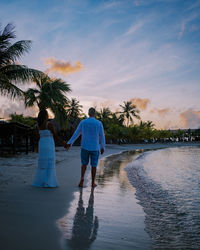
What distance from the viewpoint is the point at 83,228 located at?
2512 mm

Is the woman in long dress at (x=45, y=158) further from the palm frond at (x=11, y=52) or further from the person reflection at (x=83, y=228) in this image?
the palm frond at (x=11, y=52)

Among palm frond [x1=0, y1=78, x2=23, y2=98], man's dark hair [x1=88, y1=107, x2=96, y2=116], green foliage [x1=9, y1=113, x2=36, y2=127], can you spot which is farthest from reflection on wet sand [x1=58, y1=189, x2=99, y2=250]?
green foliage [x1=9, y1=113, x2=36, y2=127]

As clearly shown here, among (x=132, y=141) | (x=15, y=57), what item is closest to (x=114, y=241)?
(x=15, y=57)

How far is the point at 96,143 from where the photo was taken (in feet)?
15.9

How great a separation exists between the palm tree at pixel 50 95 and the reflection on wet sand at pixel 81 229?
18622 mm

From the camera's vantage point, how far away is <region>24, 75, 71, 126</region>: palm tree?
69.4ft

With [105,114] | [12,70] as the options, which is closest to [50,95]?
[12,70]

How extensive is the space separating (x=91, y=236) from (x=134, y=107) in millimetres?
58143

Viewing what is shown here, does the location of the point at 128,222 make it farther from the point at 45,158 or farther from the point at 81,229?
the point at 45,158

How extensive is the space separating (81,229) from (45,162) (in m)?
2.36

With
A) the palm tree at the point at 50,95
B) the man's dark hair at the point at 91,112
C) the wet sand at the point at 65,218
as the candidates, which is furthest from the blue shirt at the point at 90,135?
the palm tree at the point at 50,95

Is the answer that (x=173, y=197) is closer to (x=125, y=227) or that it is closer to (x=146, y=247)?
(x=125, y=227)

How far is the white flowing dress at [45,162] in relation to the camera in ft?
15.1

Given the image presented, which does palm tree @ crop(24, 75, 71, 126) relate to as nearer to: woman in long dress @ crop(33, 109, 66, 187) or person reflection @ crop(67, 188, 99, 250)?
woman in long dress @ crop(33, 109, 66, 187)
